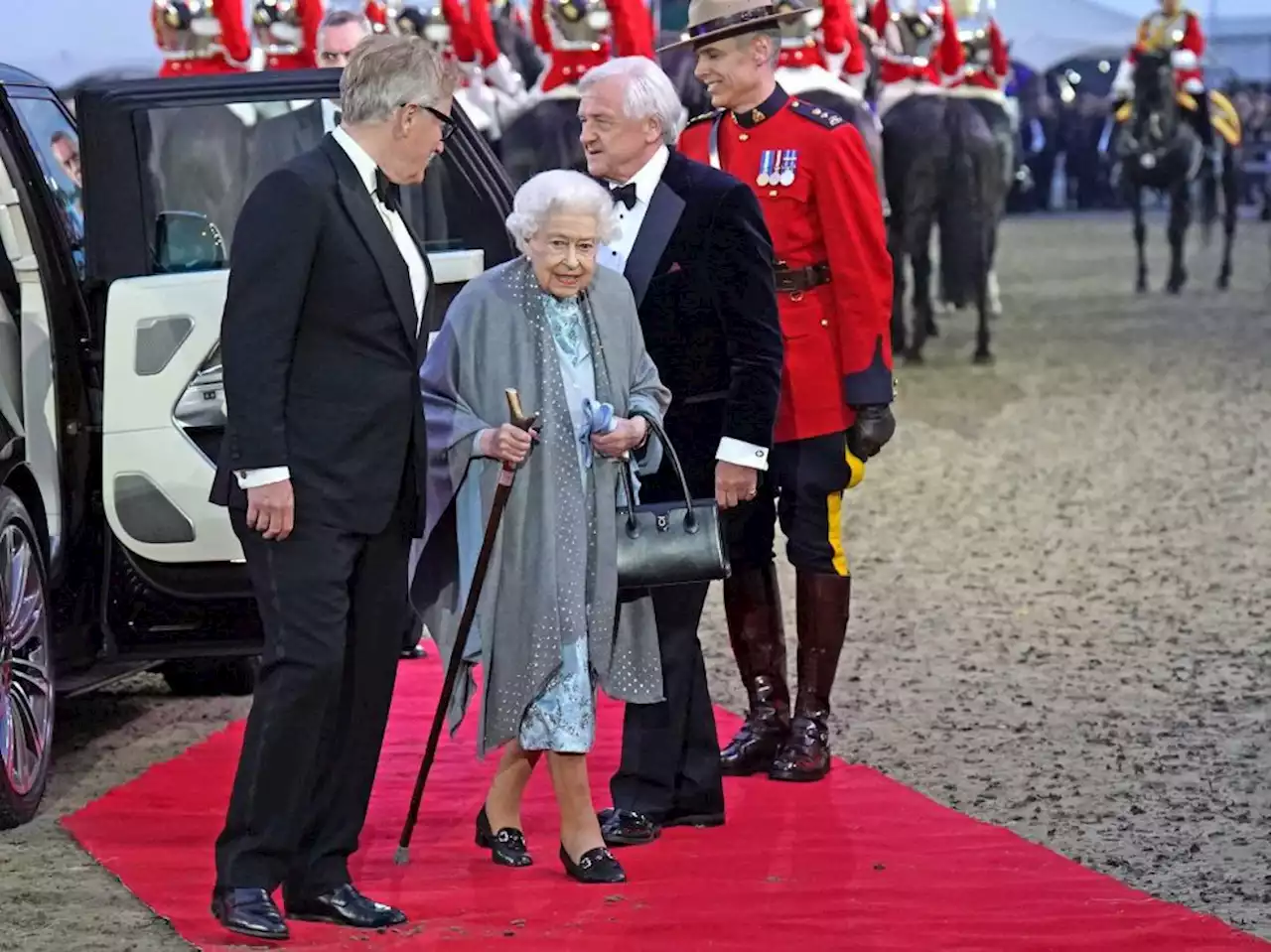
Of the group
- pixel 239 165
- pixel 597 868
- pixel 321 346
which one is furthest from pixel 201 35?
pixel 321 346

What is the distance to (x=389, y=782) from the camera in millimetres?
5988

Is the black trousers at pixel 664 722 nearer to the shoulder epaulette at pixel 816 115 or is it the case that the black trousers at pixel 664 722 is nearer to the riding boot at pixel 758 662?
the riding boot at pixel 758 662

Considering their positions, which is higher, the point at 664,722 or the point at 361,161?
the point at 361,161

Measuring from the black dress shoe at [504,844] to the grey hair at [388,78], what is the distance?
1.52m

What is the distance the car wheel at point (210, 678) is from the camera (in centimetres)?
709

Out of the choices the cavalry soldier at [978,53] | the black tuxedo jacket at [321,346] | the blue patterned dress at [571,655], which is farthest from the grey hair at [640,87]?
the cavalry soldier at [978,53]

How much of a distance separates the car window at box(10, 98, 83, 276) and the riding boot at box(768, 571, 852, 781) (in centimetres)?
188

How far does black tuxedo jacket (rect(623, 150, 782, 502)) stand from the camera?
5.29m

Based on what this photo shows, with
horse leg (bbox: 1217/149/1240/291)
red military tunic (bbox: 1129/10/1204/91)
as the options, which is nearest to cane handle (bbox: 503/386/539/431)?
red military tunic (bbox: 1129/10/1204/91)

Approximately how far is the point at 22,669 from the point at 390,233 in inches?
61.8

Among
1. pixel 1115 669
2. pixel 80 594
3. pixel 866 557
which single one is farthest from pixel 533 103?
pixel 80 594

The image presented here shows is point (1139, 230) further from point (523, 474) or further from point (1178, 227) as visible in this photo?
point (523, 474)

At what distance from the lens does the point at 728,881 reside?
200 inches

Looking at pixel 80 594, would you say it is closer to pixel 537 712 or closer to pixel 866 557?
pixel 537 712
